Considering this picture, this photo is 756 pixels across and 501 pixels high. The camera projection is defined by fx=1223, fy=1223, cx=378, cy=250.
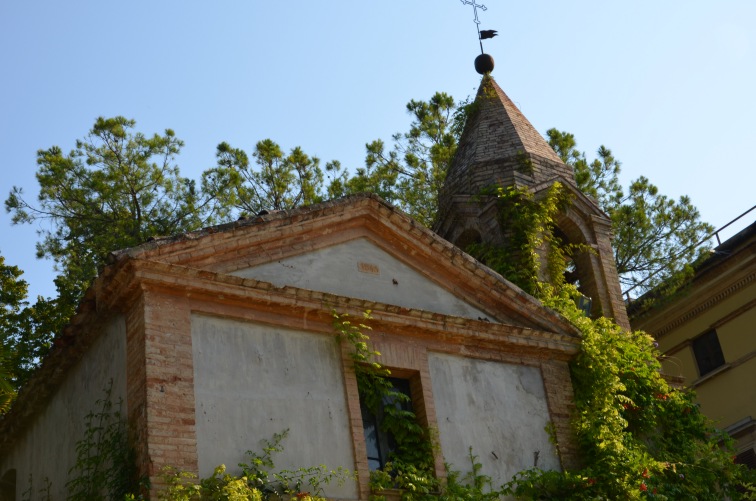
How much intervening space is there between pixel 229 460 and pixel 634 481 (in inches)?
223

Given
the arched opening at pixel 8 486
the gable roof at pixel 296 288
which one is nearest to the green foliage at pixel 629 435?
the gable roof at pixel 296 288

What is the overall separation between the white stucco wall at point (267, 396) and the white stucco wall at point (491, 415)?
160 cm

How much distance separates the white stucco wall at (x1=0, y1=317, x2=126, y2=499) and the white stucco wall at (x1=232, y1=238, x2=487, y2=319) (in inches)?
71.6

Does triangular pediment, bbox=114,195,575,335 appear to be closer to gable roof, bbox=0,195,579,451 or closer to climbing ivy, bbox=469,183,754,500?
gable roof, bbox=0,195,579,451

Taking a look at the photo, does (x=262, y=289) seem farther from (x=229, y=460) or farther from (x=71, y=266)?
(x=71, y=266)

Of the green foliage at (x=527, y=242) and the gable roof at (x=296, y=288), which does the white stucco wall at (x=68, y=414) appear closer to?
the gable roof at (x=296, y=288)

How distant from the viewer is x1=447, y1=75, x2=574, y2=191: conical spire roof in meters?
21.0

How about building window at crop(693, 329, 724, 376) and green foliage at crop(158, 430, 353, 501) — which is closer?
green foliage at crop(158, 430, 353, 501)

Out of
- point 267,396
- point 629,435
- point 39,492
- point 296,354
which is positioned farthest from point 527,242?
point 39,492

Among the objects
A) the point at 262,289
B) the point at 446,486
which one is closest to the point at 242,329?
the point at 262,289

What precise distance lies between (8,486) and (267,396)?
237 inches

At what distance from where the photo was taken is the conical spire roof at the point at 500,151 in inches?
825

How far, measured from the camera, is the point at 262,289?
14461 millimetres

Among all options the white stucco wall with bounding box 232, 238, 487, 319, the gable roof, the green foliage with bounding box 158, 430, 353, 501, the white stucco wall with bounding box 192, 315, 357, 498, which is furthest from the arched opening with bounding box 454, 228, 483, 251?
the green foliage with bounding box 158, 430, 353, 501
